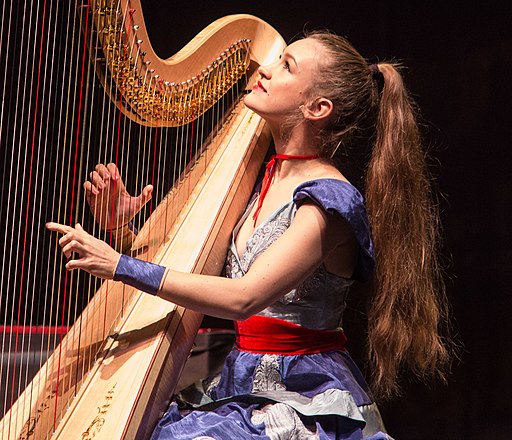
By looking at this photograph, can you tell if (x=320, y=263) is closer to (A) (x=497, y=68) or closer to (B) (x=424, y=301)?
(B) (x=424, y=301)

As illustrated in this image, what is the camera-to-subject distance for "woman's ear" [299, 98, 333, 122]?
1.92 metres

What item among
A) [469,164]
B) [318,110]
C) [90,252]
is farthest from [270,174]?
[469,164]

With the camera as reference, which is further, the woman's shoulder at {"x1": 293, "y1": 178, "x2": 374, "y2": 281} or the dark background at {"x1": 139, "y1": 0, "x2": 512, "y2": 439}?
the dark background at {"x1": 139, "y1": 0, "x2": 512, "y2": 439}

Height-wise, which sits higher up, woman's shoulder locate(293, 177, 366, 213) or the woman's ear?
the woman's ear

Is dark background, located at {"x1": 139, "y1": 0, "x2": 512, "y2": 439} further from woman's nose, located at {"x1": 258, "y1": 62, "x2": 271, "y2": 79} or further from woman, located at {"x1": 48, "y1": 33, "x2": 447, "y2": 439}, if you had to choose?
woman's nose, located at {"x1": 258, "y1": 62, "x2": 271, "y2": 79}

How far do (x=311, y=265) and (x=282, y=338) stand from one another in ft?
0.65

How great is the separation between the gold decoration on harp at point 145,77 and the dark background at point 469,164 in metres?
0.64

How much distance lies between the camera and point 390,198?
78.4 inches

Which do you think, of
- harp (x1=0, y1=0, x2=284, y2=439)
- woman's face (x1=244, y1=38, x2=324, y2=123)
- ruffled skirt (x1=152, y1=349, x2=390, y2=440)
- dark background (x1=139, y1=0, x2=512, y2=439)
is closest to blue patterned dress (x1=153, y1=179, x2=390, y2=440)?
ruffled skirt (x1=152, y1=349, x2=390, y2=440)

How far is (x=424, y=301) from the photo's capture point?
2061mm

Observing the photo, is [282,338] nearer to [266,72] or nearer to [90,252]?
[90,252]

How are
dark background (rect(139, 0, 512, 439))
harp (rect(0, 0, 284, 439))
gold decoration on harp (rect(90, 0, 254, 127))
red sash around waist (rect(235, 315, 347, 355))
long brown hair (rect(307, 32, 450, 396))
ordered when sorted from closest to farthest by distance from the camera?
harp (rect(0, 0, 284, 439))
gold decoration on harp (rect(90, 0, 254, 127))
red sash around waist (rect(235, 315, 347, 355))
long brown hair (rect(307, 32, 450, 396))
dark background (rect(139, 0, 512, 439))

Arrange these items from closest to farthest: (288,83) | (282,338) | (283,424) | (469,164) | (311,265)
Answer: (283,424) → (311,265) → (282,338) → (288,83) → (469,164)

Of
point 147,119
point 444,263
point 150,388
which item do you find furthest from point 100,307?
point 444,263
